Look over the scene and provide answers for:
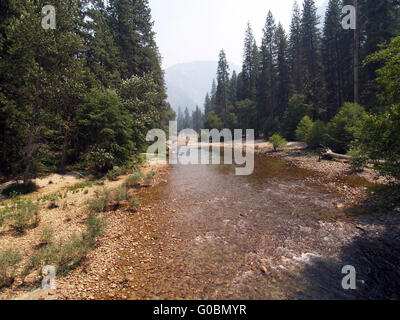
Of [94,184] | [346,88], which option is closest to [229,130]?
[346,88]

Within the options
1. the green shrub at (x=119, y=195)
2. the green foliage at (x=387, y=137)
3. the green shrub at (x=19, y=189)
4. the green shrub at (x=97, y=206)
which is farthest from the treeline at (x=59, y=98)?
the green foliage at (x=387, y=137)

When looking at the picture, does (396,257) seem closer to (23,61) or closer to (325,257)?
(325,257)

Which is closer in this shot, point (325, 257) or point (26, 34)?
point (325, 257)

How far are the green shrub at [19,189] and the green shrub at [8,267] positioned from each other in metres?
6.62

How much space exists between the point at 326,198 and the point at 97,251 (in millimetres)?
9358

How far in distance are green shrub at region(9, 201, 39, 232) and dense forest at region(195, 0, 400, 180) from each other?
37.3ft

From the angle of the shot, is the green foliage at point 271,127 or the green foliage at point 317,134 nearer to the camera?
the green foliage at point 317,134

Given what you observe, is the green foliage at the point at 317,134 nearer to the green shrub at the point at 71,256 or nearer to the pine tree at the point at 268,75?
the pine tree at the point at 268,75

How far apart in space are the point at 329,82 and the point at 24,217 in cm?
4057

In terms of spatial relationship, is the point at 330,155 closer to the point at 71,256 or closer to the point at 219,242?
the point at 219,242

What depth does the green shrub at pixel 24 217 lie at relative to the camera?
621 cm
